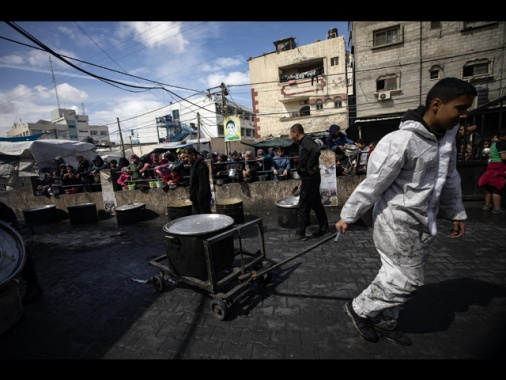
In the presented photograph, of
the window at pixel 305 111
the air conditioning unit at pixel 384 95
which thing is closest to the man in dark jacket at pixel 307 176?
the air conditioning unit at pixel 384 95

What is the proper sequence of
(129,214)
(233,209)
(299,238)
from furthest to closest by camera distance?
(129,214) < (233,209) < (299,238)

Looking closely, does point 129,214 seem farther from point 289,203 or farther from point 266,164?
point 289,203

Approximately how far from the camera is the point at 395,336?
7.78ft

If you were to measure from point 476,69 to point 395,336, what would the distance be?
867 inches

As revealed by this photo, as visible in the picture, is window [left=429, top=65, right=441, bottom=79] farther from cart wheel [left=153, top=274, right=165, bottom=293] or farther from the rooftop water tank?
cart wheel [left=153, top=274, right=165, bottom=293]

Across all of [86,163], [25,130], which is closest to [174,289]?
[86,163]

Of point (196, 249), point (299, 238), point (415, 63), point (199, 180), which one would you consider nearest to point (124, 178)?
point (199, 180)

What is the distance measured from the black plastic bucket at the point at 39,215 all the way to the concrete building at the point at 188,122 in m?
31.6

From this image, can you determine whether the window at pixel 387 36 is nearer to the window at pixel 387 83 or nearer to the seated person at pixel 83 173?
the window at pixel 387 83

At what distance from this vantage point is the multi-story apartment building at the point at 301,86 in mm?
24609

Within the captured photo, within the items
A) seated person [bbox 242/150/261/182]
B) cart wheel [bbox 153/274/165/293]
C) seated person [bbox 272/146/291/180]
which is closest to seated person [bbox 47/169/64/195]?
seated person [bbox 242/150/261/182]

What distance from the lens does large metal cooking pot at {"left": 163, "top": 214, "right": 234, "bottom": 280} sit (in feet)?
10.3

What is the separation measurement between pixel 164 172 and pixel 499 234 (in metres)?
9.70

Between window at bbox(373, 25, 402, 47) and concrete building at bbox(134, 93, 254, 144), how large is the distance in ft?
81.5
